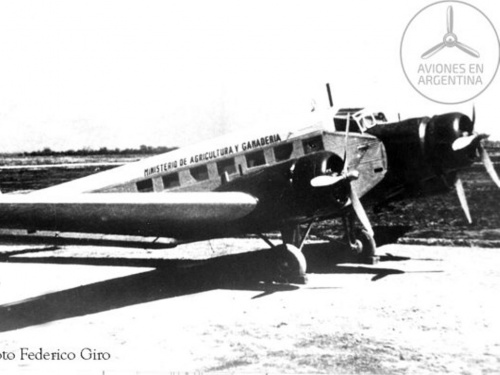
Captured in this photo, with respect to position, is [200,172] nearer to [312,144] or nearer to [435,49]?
[312,144]

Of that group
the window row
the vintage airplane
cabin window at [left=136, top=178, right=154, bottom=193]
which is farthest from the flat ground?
the window row

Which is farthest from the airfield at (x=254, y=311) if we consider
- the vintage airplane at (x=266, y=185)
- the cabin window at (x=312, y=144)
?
the cabin window at (x=312, y=144)

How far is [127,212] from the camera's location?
9.51 m

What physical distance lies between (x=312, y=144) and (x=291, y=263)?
2.24 metres

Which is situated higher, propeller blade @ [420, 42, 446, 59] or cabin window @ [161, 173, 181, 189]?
propeller blade @ [420, 42, 446, 59]

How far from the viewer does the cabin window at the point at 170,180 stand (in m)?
11.7

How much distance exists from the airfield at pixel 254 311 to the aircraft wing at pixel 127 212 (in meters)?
1.30

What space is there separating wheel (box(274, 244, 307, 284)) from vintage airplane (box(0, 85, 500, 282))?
0.02m

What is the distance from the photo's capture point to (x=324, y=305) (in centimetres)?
952

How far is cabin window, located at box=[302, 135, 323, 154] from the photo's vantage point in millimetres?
11047

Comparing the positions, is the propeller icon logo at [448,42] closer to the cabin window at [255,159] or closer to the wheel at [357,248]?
the cabin window at [255,159]

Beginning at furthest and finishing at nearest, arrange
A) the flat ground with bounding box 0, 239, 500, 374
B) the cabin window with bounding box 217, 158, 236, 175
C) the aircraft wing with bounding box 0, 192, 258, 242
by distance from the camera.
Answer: the cabin window with bounding box 217, 158, 236, 175
the aircraft wing with bounding box 0, 192, 258, 242
the flat ground with bounding box 0, 239, 500, 374

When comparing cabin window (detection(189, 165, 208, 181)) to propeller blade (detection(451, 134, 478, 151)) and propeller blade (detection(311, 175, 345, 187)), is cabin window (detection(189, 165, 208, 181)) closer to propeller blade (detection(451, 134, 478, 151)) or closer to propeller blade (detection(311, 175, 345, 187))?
propeller blade (detection(311, 175, 345, 187))

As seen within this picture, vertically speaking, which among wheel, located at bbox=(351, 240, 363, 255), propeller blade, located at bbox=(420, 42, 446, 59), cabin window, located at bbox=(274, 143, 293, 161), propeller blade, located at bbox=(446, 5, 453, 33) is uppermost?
propeller blade, located at bbox=(446, 5, 453, 33)
